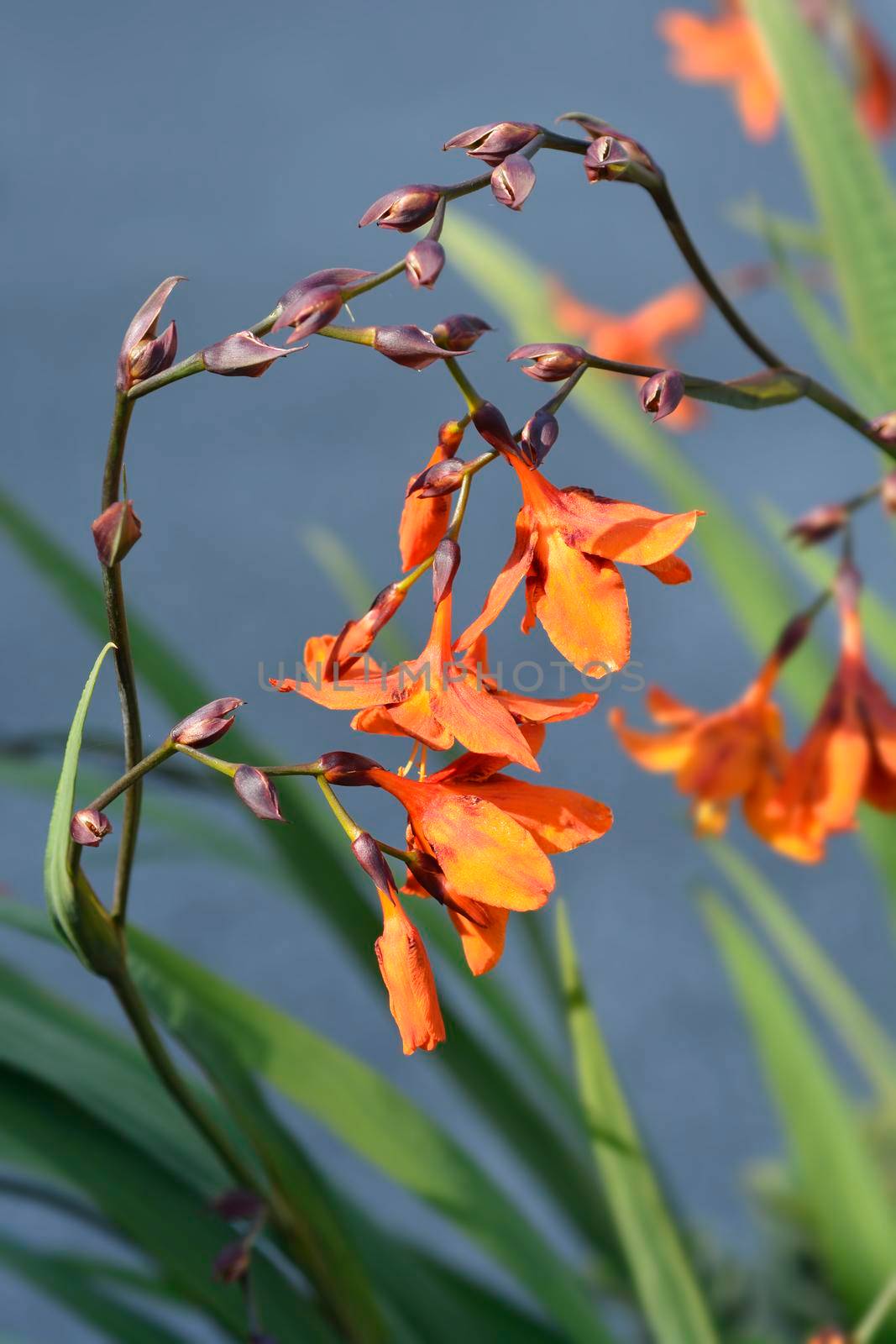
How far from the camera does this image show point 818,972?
0.76m

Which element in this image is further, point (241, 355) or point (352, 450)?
point (352, 450)

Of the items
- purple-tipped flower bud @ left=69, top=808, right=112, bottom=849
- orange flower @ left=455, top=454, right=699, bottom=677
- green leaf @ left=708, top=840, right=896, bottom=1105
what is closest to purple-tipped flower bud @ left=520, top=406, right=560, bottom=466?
orange flower @ left=455, top=454, right=699, bottom=677

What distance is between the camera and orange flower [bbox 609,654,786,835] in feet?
1.60

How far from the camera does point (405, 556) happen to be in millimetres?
315

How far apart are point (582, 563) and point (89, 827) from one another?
118 millimetres

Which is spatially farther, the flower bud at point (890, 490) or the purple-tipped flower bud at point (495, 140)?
the flower bud at point (890, 490)

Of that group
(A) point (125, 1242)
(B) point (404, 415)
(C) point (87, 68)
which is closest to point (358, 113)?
(C) point (87, 68)

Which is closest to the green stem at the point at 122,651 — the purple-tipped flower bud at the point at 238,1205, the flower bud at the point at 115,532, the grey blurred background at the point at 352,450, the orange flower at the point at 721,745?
the flower bud at the point at 115,532

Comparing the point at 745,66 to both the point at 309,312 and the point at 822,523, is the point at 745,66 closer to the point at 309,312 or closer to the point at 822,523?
the point at 822,523

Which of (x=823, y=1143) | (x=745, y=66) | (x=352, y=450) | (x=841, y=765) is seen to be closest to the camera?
(x=841, y=765)

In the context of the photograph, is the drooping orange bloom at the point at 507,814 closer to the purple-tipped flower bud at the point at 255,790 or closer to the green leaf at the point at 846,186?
the purple-tipped flower bud at the point at 255,790

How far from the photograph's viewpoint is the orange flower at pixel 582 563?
0.94 ft

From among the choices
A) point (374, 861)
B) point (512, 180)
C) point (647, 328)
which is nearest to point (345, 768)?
point (374, 861)

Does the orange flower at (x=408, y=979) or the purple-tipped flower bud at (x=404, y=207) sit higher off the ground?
the purple-tipped flower bud at (x=404, y=207)
